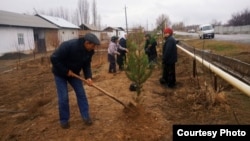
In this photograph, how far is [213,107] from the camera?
5090 millimetres

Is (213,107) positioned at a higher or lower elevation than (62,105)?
lower

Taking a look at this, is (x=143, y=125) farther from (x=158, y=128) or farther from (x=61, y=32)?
(x=61, y=32)

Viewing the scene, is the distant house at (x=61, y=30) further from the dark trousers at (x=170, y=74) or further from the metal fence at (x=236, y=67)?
the dark trousers at (x=170, y=74)

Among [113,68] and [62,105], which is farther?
[113,68]

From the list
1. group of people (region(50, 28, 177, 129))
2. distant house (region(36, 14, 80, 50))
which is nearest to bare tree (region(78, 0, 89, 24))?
distant house (region(36, 14, 80, 50))

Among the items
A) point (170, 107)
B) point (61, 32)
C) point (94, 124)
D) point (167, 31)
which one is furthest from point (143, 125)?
point (61, 32)

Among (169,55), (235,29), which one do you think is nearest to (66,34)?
(235,29)

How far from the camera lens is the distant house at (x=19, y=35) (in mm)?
22766

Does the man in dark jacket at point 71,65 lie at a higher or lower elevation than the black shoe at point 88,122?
higher

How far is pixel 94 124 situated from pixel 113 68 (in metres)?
5.93

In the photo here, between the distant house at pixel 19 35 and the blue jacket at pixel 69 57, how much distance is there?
16.1 meters

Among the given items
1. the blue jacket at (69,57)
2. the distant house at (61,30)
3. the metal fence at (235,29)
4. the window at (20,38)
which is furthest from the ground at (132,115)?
the metal fence at (235,29)

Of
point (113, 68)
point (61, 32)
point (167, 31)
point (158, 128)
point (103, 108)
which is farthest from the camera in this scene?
point (61, 32)

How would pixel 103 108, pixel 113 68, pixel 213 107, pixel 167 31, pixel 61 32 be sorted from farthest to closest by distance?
pixel 61 32, pixel 113 68, pixel 167 31, pixel 103 108, pixel 213 107
